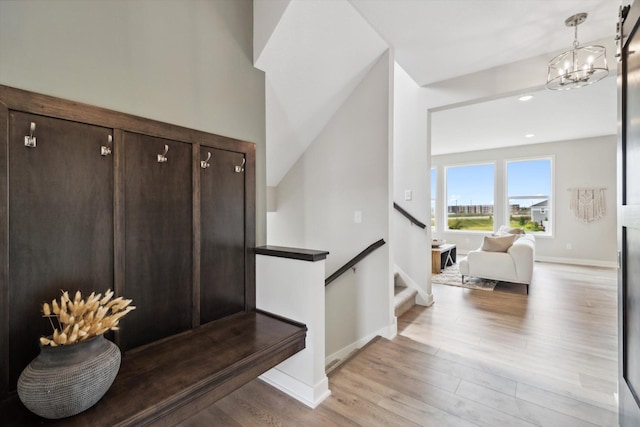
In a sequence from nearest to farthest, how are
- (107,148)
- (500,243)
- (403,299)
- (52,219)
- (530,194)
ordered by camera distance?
(52,219), (107,148), (403,299), (500,243), (530,194)

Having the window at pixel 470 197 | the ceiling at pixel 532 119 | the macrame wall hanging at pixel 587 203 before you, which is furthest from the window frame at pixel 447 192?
the macrame wall hanging at pixel 587 203

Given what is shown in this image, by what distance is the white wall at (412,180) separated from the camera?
11.5 feet

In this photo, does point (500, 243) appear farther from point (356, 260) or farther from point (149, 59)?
point (149, 59)

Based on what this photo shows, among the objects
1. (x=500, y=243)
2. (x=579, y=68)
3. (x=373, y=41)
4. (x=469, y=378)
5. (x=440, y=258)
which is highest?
(x=373, y=41)

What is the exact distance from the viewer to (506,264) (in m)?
4.01

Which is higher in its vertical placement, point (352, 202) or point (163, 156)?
point (163, 156)

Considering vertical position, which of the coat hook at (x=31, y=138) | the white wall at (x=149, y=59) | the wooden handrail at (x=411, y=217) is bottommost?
the wooden handrail at (x=411, y=217)

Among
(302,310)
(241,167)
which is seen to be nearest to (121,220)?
(241,167)

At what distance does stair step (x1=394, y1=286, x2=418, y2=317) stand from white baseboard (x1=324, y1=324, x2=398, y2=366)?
0.48 meters

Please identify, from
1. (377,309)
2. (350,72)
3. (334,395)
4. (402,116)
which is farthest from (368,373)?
(402,116)

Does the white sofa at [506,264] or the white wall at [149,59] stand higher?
the white wall at [149,59]

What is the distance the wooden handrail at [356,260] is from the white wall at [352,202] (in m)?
0.05

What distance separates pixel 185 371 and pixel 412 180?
3219mm

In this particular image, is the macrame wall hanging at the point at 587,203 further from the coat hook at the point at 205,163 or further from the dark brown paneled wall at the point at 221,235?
the coat hook at the point at 205,163
